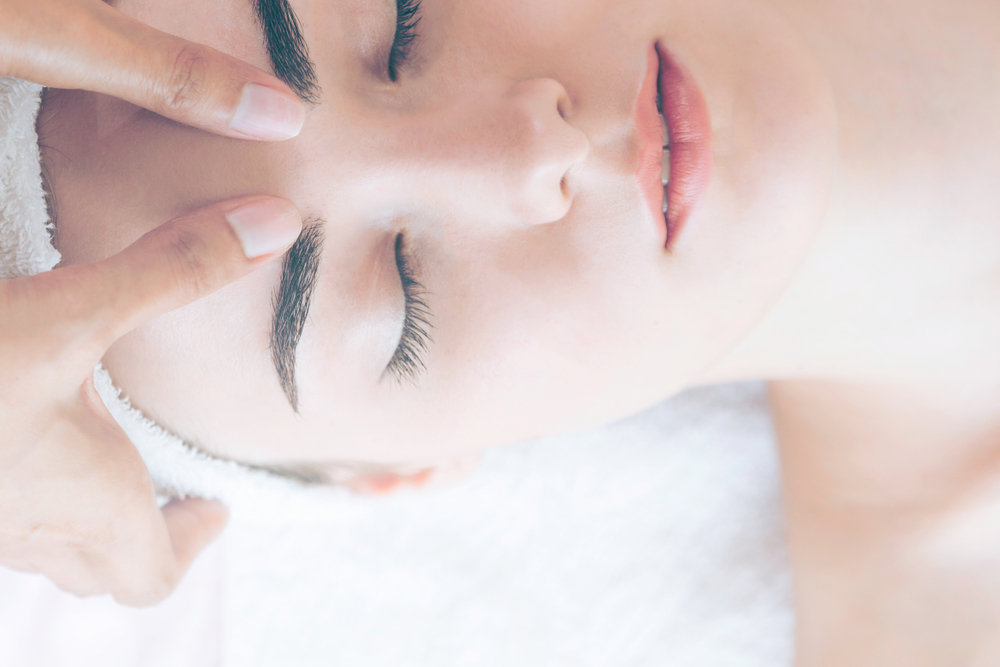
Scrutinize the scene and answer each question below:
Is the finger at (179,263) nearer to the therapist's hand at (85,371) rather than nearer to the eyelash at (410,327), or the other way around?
the therapist's hand at (85,371)

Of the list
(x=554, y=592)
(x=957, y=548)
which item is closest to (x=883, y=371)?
(x=957, y=548)

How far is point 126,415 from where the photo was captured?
0.94 metres

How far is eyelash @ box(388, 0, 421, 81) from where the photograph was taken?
855mm

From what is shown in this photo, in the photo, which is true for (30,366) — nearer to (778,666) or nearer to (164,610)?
(164,610)

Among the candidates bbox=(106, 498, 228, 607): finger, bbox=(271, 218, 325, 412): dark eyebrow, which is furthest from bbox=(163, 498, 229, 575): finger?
bbox=(271, 218, 325, 412): dark eyebrow

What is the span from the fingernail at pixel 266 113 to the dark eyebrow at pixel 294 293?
0.10 metres

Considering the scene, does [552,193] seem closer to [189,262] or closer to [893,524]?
[189,262]

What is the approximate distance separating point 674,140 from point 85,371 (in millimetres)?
659

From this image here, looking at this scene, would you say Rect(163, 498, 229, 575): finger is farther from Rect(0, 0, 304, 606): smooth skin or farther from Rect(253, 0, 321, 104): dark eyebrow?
Rect(253, 0, 321, 104): dark eyebrow

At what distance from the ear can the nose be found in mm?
466

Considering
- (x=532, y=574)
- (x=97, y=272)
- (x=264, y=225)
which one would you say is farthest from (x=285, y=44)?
(x=532, y=574)

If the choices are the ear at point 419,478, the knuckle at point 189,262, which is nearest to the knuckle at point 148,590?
the ear at point 419,478

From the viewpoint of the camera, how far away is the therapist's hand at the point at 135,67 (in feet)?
2.28

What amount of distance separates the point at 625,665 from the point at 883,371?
0.79 meters
